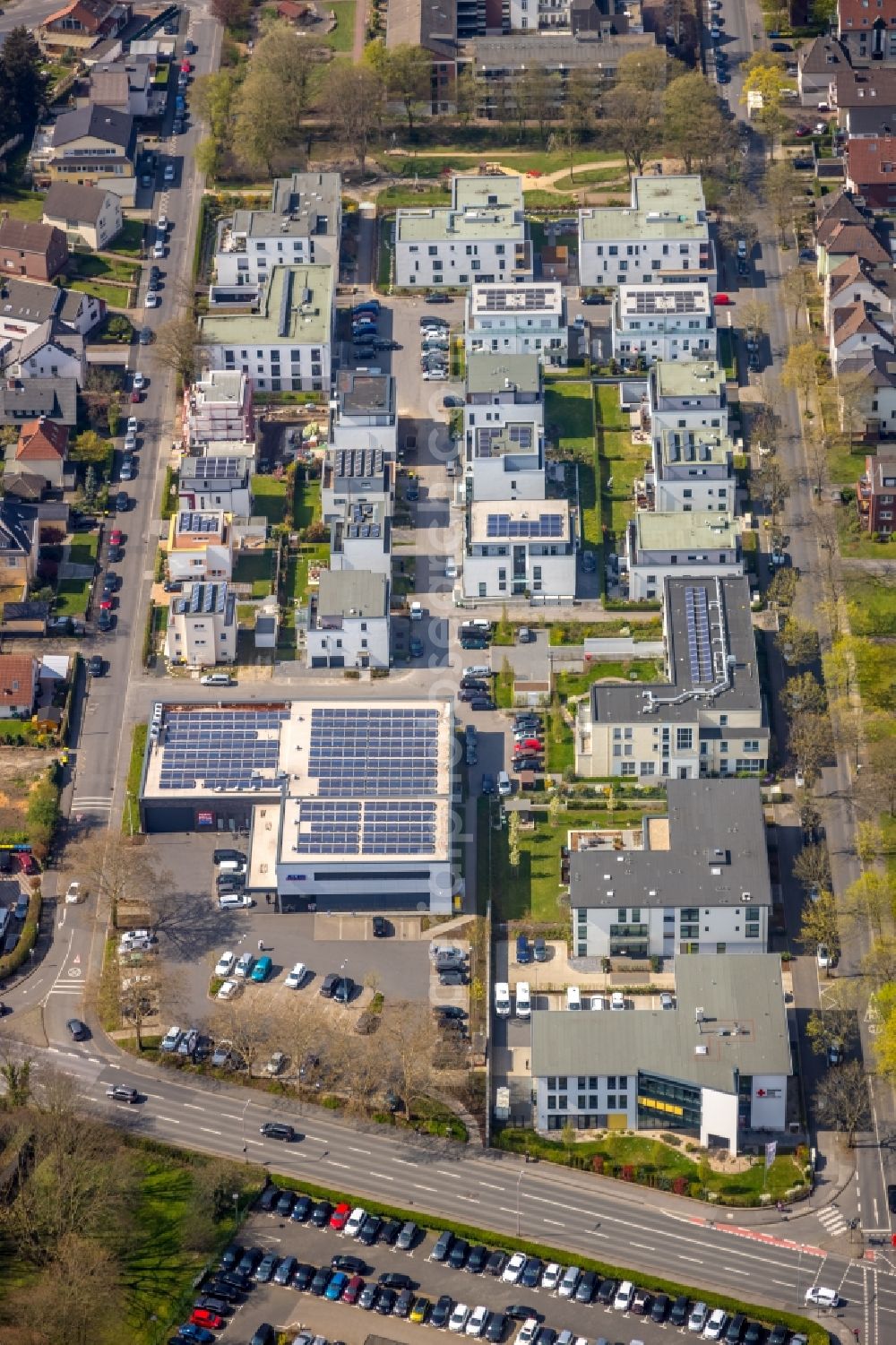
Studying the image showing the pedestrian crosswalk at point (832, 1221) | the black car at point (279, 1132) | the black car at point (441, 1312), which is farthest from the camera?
the black car at point (279, 1132)

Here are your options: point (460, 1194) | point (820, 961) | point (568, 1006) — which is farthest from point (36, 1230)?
point (820, 961)

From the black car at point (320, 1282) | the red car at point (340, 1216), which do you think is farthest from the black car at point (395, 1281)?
the red car at point (340, 1216)

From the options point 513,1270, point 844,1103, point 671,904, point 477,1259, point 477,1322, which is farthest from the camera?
point 671,904

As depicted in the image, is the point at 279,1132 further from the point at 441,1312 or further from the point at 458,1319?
the point at 458,1319

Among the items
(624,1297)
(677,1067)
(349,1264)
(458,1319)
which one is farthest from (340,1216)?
(677,1067)

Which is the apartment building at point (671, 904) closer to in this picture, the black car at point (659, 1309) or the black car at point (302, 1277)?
the black car at point (659, 1309)

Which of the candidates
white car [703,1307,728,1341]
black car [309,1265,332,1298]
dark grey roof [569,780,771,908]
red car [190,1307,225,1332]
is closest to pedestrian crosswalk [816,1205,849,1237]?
white car [703,1307,728,1341]
